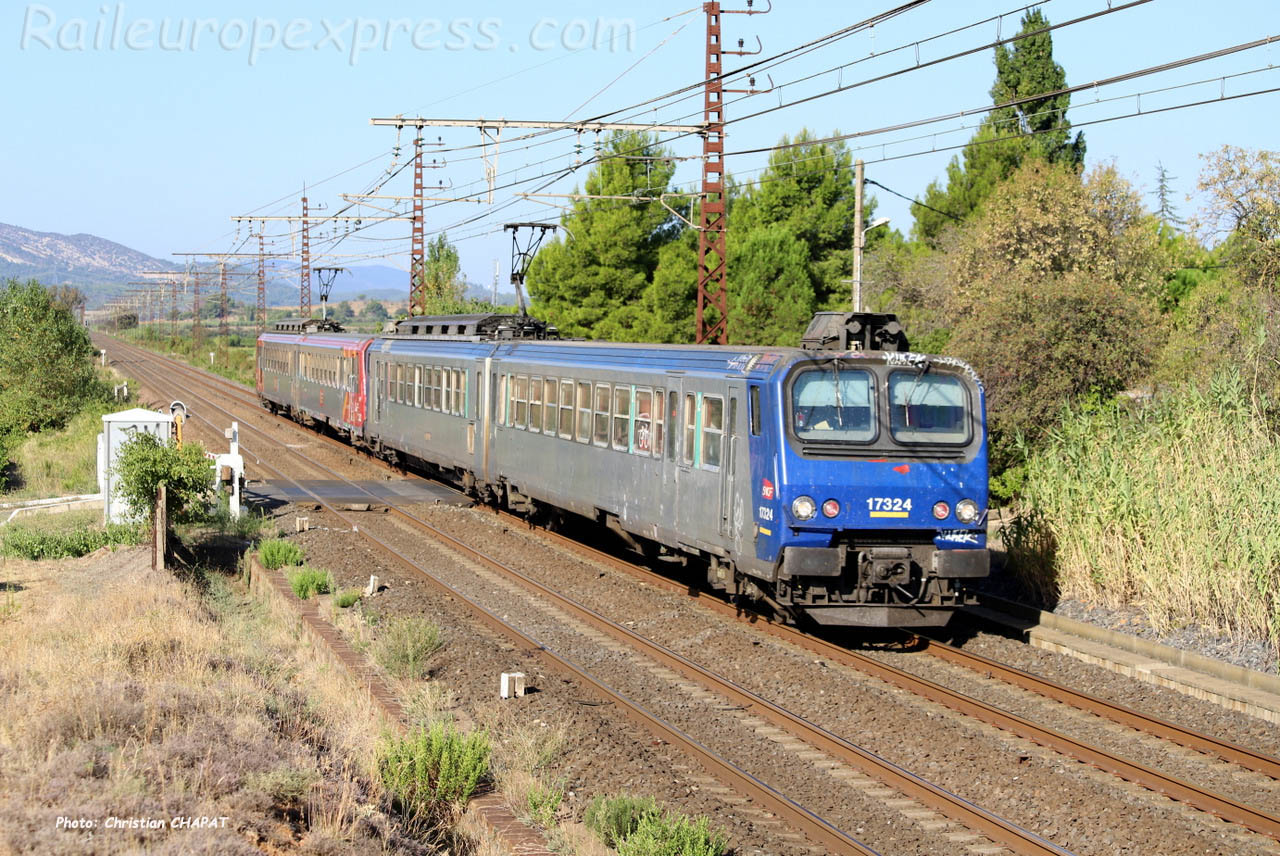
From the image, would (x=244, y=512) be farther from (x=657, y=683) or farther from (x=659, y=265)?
(x=659, y=265)

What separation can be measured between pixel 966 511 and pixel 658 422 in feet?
12.4

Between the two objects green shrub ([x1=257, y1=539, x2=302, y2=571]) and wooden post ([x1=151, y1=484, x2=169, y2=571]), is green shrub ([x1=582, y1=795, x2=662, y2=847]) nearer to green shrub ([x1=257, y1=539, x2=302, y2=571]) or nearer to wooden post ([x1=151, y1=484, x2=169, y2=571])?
green shrub ([x1=257, y1=539, x2=302, y2=571])

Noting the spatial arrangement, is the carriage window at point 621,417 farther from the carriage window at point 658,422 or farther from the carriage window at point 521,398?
the carriage window at point 521,398

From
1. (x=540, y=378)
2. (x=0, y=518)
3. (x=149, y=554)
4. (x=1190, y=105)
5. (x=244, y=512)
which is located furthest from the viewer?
(x=0, y=518)

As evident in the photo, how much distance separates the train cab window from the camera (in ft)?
53.7

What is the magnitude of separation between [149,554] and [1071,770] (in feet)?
40.2

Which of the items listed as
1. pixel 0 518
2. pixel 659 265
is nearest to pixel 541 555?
pixel 0 518

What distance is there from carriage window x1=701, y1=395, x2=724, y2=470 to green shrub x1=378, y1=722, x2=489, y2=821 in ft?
16.5

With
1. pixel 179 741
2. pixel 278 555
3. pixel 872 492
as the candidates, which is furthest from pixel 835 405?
pixel 278 555

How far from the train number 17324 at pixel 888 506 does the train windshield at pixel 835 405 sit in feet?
1.79

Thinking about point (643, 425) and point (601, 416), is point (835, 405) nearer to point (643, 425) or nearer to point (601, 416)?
point (643, 425)

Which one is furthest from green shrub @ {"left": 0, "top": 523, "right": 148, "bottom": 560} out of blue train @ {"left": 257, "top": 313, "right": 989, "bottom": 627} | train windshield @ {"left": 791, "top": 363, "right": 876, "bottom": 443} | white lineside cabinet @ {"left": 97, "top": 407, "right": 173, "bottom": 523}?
train windshield @ {"left": 791, "top": 363, "right": 876, "bottom": 443}

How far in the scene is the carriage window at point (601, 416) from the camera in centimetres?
1509

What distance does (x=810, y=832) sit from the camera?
710 centimetres
